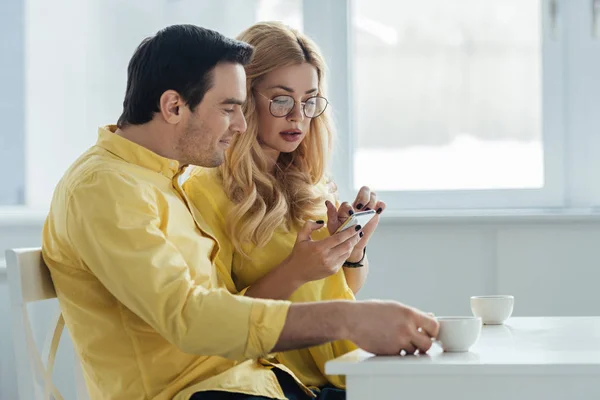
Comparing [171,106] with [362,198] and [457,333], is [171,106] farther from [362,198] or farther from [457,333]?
[457,333]

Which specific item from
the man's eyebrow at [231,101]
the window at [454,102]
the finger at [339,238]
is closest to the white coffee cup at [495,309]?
the finger at [339,238]

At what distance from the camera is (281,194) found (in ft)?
5.95

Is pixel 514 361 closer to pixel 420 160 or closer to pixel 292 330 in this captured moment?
pixel 292 330

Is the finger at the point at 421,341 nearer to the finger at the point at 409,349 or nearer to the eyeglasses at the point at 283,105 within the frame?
the finger at the point at 409,349

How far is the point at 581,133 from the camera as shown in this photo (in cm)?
262

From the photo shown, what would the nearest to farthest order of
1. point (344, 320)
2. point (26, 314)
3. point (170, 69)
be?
point (344, 320) → point (26, 314) → point (170, 69)

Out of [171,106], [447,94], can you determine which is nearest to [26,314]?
[171,106]

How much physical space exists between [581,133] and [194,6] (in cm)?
127

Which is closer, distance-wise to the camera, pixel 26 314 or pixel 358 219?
pixel 26 314

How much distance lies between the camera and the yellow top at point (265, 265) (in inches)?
65.7

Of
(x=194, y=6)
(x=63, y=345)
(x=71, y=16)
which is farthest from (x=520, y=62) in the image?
(x=63, y=345)

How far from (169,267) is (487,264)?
155 centimetres

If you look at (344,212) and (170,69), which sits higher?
(170,69)

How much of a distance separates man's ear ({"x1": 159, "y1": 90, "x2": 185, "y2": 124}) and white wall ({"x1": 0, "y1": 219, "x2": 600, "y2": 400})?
1.25 m
